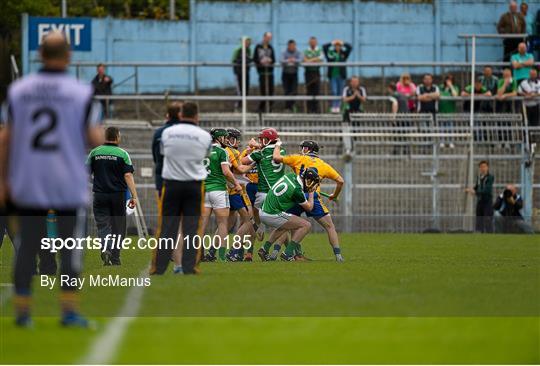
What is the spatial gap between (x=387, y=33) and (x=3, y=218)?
23332mm

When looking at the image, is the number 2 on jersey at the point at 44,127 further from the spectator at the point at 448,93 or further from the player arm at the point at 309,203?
the spectator at the point at 448,93

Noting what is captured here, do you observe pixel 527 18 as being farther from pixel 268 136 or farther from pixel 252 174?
pixel 268 136

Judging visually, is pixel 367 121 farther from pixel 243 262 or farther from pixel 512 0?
pixel 243 262

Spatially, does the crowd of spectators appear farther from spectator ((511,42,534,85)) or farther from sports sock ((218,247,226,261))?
sports sock ((218,247,226,261))

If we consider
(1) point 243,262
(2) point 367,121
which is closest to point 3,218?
(1) point 243,262

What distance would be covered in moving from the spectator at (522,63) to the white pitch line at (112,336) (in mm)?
22844

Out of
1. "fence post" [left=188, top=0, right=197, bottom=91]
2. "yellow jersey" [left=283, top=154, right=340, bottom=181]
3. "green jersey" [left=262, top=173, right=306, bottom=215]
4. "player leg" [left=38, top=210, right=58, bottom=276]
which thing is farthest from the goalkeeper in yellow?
"fence post" [left=188, top=0, right=197, bottom=91]

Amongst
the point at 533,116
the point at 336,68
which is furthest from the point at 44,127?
the point at 533,116

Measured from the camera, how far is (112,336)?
1000 cm

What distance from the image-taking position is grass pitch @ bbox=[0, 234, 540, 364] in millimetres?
9430

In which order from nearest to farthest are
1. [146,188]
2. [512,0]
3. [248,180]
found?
1. [248,180]
2. [146,188]
3. [512,0]

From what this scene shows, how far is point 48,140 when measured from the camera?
33.0ft

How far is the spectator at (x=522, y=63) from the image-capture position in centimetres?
3438

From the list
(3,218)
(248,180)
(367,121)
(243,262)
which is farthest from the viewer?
(367,121)
